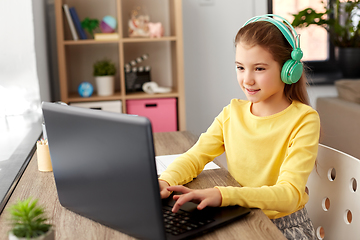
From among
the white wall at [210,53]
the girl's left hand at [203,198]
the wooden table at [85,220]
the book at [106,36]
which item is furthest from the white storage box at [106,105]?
the girl's left hand at [203,198]

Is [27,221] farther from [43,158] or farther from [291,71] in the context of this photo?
[291,71]

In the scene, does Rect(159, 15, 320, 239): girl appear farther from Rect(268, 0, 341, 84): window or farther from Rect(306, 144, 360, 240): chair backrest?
Rect(268, 0, 341, 84): window

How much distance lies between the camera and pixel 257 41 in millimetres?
987

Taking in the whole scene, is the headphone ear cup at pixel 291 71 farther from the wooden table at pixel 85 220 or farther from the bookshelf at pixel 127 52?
the bookshelf at pixel 127 52

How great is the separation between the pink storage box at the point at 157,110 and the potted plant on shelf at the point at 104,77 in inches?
7.1

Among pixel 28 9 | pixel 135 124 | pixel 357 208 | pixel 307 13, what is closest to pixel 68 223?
pixel 135 124

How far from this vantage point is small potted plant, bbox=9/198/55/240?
567mm

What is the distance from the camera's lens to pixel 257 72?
1001 millimetres

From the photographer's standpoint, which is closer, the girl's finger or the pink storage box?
the girl's finger

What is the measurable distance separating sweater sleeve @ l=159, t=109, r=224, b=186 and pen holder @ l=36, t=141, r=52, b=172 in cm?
36

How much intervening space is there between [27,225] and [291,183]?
23.0 inches

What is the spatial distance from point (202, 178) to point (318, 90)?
9.36ft

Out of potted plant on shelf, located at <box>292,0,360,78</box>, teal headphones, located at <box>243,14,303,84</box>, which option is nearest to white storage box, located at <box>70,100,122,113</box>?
potted plant on shelf, located at <box>292,0,360,78</box>

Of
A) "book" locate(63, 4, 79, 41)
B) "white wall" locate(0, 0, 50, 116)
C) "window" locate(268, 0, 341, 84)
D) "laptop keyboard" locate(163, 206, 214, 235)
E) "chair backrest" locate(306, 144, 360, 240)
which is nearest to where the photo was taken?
"laptop keyboard" locate(163, 206, 214, 235)
